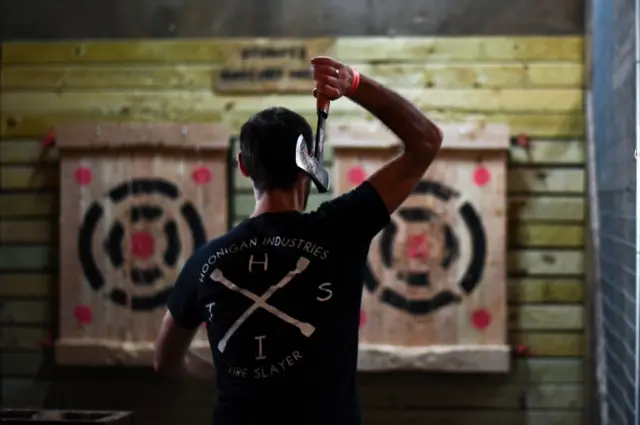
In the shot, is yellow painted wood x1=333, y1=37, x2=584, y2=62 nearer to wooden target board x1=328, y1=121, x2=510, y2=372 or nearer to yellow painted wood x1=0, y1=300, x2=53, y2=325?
wooden target board x1=328, y1=121, x2=510, y2=372

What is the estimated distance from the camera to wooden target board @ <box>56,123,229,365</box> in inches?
163

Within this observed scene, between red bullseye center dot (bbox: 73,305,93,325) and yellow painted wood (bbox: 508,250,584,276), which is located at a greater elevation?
yellow painted wood (bbox: 508,250,584,276)

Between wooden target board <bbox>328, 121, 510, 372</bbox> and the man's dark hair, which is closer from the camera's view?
the man's dark hair

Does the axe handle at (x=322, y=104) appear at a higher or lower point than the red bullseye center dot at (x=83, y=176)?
higher

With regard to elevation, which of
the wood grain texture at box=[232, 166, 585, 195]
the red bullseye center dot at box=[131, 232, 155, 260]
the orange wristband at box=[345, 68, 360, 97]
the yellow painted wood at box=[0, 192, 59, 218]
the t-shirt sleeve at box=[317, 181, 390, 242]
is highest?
the orange wristband at box=[345, 68, 360, 97]

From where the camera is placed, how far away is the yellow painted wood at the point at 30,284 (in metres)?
4.32

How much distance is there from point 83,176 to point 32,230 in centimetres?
41

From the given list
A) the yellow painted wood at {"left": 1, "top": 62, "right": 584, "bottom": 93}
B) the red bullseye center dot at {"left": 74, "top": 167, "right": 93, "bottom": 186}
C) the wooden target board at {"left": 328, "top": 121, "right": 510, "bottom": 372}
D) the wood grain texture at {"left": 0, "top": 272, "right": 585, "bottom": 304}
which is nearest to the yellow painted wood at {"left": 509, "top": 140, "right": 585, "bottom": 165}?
the wooden target board at {"left": 328, "top": 121, "right": 510, "bottom": 372}

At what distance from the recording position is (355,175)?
4.05 m

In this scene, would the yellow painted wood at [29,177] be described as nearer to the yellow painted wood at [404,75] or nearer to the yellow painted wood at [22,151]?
the yellow painted wood at [22,151]

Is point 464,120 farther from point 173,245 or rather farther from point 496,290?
point 173,245

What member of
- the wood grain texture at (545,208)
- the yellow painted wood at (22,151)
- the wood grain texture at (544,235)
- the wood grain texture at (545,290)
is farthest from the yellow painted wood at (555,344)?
the yellow painted wood at (22,151)

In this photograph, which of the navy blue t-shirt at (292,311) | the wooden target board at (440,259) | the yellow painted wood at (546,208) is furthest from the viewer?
the yellow painted wood at (546,208)

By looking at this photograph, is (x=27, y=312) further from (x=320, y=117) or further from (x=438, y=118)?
(x=320, y=117)
